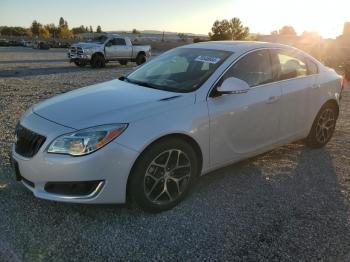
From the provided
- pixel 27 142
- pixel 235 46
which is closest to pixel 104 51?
pixel 235 46

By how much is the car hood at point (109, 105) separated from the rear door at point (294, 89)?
157 centimetres

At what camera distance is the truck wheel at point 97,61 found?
2275 cm

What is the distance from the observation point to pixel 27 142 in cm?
382

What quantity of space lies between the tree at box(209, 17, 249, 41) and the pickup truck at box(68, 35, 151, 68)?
49.4m

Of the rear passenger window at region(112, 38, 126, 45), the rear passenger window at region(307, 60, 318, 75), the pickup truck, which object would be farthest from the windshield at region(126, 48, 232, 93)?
the rear passenger window at region(112, 38, 126, 45)

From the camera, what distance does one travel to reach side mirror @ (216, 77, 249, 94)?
14.0 feet

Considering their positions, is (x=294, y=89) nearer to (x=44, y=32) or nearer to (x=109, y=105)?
(x=109, y=105)

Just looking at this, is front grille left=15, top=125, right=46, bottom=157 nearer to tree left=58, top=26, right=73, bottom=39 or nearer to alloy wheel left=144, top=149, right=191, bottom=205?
alloy wheel left=144, top=149, right=191, bottom=205

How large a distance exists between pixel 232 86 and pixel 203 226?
146 centimetres

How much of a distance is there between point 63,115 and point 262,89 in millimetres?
2319

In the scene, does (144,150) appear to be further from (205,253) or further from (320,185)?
(320,185)

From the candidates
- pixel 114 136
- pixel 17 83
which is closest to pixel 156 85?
pixel 114 136

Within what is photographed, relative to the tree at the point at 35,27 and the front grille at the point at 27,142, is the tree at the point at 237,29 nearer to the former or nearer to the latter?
the front grille at the point at 27,142

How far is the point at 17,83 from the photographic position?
1395 centimetres
